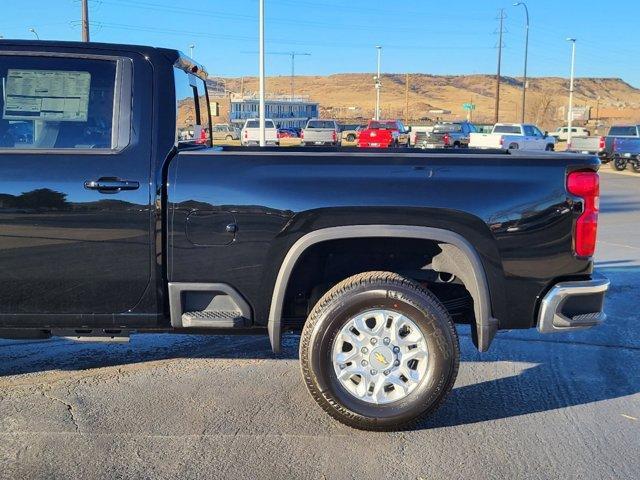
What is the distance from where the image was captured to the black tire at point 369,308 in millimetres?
3893

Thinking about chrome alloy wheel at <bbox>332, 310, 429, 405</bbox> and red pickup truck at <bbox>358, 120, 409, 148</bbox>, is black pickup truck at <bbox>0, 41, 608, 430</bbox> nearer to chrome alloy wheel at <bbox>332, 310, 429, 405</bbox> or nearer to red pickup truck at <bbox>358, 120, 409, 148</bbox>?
chrome alloy wheel at <bbox>332, 310, 429, 405</bbox>

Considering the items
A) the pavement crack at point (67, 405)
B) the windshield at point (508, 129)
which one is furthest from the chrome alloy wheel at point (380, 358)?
the windshield at point (508, 129)

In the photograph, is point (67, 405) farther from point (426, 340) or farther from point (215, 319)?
point (426, 340)

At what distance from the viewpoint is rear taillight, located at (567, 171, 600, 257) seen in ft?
12.8

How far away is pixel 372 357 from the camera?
398 cm

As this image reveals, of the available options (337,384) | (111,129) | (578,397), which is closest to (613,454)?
(578,397)

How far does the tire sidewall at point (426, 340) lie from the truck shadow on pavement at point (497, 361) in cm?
31


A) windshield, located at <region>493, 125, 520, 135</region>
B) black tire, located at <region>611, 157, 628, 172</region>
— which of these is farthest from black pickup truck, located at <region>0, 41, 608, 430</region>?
windshield, located at <region>493, 125, 520, 135</region>

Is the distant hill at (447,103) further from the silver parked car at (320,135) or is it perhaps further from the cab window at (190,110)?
the cab window at (190,110)

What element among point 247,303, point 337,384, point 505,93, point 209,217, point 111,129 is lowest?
point 337,384

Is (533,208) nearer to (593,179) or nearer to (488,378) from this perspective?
(593,179)

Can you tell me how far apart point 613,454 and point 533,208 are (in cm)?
146

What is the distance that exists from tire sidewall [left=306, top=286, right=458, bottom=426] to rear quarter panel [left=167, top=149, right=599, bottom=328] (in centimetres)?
38

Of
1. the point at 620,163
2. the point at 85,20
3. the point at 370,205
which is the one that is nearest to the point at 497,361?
the point at 370,205
